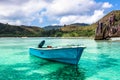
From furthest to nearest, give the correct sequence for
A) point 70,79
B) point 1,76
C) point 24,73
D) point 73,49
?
point 73,49 → point 24,73 → point 1,76 → point 70,79

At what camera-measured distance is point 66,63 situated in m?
21.3

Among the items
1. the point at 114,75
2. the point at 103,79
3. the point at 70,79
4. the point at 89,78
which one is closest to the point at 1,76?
the point at 70,79

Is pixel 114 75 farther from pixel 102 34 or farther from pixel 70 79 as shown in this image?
pixel 102 34

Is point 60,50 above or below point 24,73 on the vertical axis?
above

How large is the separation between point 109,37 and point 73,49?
69.8m

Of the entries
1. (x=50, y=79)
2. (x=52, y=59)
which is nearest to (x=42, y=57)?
(x=52, y=59)

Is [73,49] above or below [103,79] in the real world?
above

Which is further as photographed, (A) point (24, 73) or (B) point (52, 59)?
(B) point (52, 59)

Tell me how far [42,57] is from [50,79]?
10242 millimetres

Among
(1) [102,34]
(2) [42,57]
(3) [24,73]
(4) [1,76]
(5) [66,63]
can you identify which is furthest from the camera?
(1) [102,34]

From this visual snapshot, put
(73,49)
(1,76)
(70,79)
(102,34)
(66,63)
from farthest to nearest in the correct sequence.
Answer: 1. (102,34)
2. (66,63)
3. (73,49)
4. (1,76)
5. (70,79)

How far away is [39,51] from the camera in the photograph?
997 inches

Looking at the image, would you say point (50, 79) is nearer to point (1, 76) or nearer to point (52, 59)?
point (1, 76)

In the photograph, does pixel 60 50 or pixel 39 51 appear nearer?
pixel 60 50
